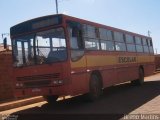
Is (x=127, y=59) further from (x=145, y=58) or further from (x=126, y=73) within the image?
(x=145, y=58)

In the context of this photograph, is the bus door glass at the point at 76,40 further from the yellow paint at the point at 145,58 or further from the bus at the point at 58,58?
the yellow paint at the point at 145,58

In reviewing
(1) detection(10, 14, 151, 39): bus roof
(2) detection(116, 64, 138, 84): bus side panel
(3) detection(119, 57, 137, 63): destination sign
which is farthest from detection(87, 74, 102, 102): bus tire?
(3) detection(119, 57, 137, 63): destination sign

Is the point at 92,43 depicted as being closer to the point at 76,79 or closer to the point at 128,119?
the point at 76,79

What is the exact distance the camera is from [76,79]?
1180cm

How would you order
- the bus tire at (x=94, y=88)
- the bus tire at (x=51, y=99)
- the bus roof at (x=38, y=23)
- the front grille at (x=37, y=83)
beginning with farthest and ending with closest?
the bus tire at (x=51, y=99)
the bus tire at (x=94, y=88)
the bus roof at (x=38, y=23)
the front grille at (x=37, y=83)

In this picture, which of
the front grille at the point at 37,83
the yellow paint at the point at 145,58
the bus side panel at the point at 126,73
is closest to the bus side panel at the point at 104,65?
the bus side panel at the point at 126,73

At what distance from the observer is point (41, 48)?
11859 mm

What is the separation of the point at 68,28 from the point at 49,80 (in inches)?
72.2

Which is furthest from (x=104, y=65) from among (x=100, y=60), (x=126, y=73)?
(x=126, y=73)

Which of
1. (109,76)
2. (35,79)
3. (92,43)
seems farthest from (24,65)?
(109,76)

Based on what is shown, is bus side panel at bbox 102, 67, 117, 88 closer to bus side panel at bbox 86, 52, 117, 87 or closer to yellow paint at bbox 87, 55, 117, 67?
bus side panel at bbox 86, 52, 117, 87

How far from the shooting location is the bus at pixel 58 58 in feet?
37.3

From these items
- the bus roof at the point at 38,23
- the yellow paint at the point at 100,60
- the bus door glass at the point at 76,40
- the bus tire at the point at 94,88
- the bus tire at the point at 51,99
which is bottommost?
the bus tire at the point at 51,99

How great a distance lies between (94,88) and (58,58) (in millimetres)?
2465
